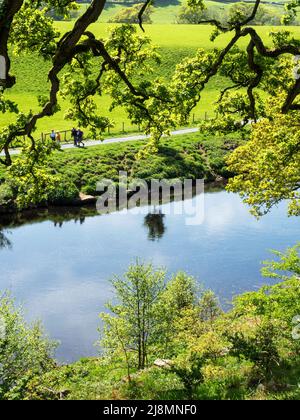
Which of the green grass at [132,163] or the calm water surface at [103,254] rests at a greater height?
the green grass at [132,163]

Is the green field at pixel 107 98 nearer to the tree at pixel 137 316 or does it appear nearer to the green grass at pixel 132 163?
the green grass at pixel 132 163

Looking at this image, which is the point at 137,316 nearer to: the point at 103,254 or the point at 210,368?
the point at 210,368

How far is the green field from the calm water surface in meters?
25.0

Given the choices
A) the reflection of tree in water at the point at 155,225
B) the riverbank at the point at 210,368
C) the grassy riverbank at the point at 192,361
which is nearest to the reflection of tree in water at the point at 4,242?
the reflection of tree in water at the point at 155,225

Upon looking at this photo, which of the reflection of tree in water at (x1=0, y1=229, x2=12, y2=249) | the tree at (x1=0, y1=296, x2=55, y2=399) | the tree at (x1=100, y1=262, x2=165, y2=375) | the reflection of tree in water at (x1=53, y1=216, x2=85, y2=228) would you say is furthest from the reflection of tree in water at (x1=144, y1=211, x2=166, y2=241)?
the tree at (x1=0, y1=296, x2=55, y2=399)

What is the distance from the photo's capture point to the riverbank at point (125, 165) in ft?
184

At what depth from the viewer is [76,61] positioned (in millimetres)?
23156

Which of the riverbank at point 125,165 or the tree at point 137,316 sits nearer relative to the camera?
the tree at point 137,316

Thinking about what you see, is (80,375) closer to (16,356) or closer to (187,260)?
(16,356)

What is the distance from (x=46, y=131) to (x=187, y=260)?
3432 centimetres

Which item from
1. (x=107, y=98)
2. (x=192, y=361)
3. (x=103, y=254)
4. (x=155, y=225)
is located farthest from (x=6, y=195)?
(x=107, y=98)

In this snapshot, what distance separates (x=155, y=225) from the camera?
50688 mm

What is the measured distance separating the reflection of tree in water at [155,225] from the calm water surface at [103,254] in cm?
8

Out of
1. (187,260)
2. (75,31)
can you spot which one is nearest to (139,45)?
(75,31)
